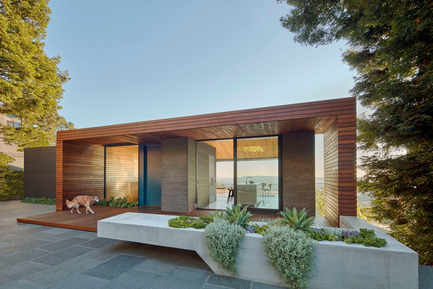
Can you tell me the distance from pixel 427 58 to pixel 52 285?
23.4ft

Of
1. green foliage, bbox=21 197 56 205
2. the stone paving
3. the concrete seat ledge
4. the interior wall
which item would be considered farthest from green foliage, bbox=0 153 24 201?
the concrete seat ledge

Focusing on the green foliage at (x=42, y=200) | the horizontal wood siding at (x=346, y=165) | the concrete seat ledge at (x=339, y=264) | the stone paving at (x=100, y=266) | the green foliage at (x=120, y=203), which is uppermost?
the horizontal wood siding at (x=346, y=165)

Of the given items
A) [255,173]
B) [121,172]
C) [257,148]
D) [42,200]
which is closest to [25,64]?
[121,172]

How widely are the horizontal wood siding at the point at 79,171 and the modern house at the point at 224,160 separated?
4 centimetres

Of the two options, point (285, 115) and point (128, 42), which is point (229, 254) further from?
point (128, 42)

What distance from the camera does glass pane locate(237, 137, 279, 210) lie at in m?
6.26

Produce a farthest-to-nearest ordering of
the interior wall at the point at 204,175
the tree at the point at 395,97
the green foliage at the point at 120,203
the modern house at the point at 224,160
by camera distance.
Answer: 1. the green foliage at the point at 120,203
2. the interior wall at the point at 204,175
3. the modern house at the point at 224,160
4. the tree at the point at 395,97

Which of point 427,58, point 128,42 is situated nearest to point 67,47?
point 128,42

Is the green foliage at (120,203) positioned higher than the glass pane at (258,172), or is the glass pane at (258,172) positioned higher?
the glass pane at (258,172)

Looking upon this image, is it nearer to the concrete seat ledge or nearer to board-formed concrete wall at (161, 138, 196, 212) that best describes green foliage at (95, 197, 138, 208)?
board-formed concrete wall at (161, 138, 196, 212)

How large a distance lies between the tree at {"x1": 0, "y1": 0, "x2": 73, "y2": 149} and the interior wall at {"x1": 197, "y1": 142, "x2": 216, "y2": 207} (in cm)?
810

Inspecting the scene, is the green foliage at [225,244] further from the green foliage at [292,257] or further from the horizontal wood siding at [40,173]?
the horizontal wood siding at [40,173]

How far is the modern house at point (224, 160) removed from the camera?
4.06 metres

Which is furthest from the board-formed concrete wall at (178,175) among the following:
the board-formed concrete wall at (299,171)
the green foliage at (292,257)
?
the green foliage at (292,257)
